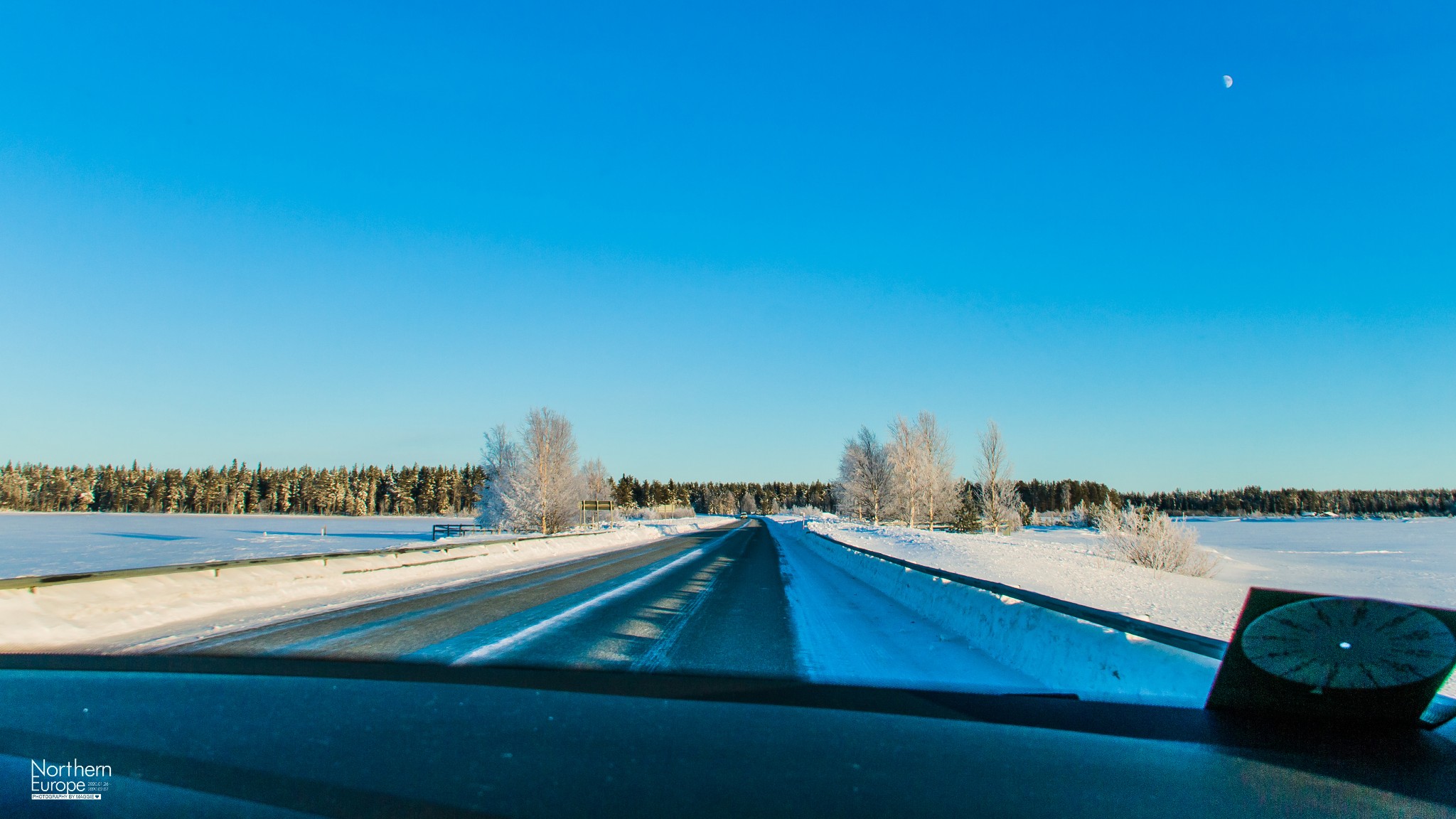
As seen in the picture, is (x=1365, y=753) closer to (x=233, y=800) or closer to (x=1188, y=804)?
(x=1188, y=804)

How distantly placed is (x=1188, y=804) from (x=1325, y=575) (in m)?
26.5

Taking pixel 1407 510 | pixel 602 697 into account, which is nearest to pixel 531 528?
pixel 602 697

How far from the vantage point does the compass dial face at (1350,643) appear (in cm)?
402

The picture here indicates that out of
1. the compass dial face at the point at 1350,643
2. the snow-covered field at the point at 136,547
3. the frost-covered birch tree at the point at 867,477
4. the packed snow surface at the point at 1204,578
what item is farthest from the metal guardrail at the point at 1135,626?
the frost-covered birch tree at the point at 867,477

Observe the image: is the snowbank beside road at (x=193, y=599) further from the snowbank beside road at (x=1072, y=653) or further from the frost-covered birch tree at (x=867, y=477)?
the frost-covered birch tree at (x=867, y=477)

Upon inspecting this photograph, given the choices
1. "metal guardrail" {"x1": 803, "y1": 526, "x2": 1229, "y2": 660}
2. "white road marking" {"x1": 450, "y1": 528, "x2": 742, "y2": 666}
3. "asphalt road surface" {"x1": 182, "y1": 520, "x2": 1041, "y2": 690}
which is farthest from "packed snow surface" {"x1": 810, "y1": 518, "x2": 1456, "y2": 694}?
"white road marking" {"x1": 450, "y1": 528, "x2": 742, "y2": 666}

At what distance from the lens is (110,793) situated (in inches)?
128

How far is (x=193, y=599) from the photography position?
10.2 metres

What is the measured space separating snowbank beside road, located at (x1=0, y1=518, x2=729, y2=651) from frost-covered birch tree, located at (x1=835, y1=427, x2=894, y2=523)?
50886 millimetres

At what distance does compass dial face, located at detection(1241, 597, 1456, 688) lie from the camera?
402cm

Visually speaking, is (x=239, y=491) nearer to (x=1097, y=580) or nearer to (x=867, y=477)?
(x=867, y=477)

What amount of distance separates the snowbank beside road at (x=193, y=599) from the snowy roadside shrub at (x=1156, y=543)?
71.1ft

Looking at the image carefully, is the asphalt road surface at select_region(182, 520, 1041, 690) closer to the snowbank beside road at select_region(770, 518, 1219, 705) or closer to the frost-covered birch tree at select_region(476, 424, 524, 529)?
the snowbank beside road at select_region(770, 518, 1219, 705)

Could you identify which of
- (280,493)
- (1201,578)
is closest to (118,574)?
(1201,578)
